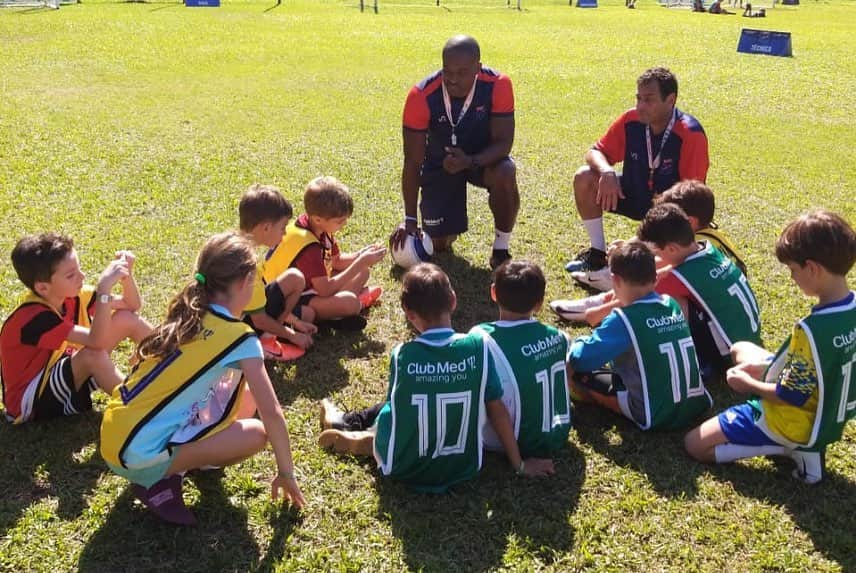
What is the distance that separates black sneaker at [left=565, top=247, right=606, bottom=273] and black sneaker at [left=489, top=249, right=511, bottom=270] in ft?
1.63

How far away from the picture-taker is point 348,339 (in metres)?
5.08

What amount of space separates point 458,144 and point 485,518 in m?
3.77

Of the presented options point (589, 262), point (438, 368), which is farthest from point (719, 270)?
point (438, 368)

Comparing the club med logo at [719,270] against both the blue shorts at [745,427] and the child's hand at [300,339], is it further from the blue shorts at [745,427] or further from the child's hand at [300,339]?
the child's hand at [300,339]

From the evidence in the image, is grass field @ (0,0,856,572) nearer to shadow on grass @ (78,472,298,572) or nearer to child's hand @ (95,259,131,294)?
shadow on grass @ (78,472,298,572)

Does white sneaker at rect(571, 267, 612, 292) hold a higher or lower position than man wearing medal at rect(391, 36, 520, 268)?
lower

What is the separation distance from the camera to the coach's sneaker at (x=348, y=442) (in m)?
3.77

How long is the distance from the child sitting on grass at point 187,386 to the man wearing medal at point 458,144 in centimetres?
297

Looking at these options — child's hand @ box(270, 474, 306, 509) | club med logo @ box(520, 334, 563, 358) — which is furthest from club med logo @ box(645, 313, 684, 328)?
child's hand @ box(270, 474, 306, 509)

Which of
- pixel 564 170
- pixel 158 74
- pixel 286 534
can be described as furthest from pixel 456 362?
pixel 158 74

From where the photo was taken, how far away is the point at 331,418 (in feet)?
13.3

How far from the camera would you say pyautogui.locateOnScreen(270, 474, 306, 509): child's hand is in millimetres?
3250

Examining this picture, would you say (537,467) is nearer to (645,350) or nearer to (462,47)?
(645,350)

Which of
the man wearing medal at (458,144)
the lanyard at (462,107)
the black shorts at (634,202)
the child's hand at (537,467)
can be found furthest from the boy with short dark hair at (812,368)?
the lanyard at (462,107)
